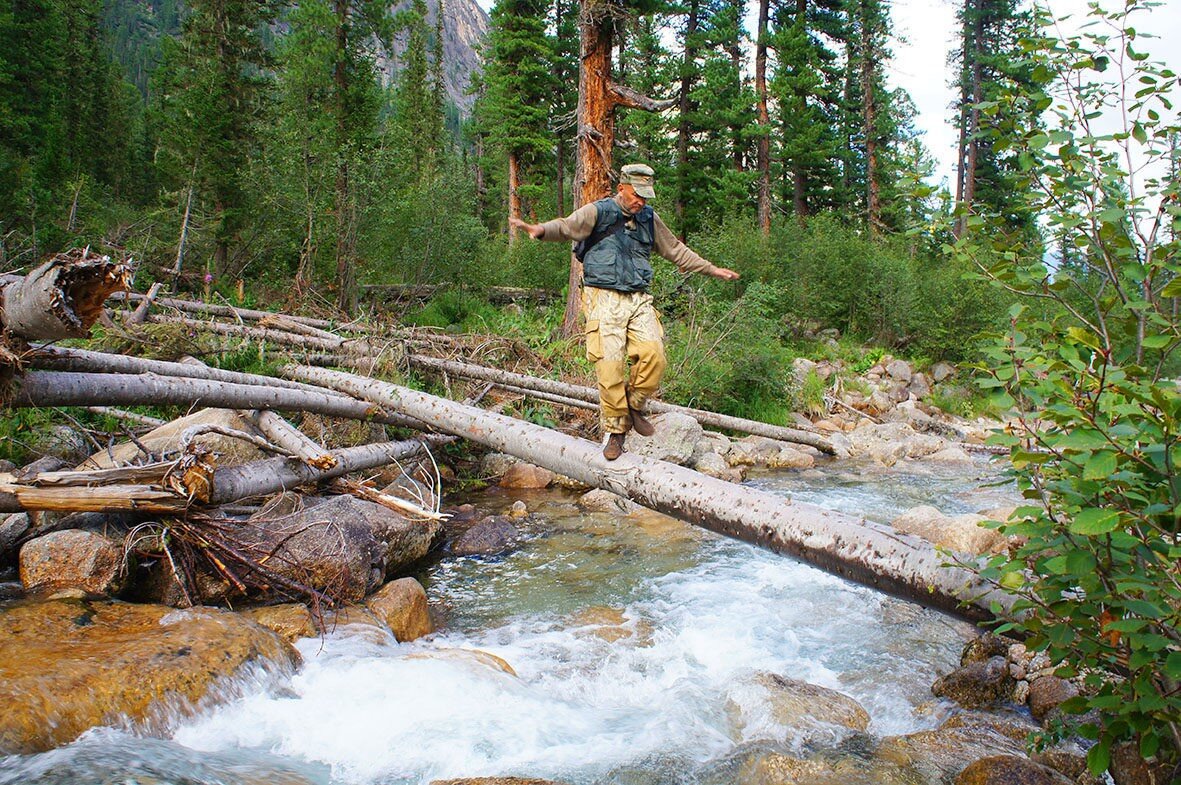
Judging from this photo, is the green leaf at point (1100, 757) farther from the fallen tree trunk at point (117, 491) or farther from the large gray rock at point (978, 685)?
the fallen tree trunk at point (117, 491)

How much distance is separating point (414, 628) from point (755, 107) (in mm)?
25035

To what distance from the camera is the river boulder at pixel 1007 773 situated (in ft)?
10.3

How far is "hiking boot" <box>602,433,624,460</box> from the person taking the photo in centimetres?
473

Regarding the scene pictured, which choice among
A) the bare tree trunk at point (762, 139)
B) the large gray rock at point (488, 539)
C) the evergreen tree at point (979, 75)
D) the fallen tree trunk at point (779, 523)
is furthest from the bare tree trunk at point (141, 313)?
the evergreen tree at point (979, 75)

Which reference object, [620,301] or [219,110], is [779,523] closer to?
[620,301]

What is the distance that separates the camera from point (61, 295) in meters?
4.01

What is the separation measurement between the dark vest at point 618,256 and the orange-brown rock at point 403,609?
2.86 metres

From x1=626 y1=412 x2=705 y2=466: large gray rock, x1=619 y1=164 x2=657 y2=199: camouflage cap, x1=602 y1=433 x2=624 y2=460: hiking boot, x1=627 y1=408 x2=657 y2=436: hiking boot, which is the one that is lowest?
x1=626 y1=412 x2=705 y2=466: large gray rock

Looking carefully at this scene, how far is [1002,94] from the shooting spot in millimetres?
2684

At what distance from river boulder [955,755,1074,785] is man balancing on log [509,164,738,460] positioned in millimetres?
2560

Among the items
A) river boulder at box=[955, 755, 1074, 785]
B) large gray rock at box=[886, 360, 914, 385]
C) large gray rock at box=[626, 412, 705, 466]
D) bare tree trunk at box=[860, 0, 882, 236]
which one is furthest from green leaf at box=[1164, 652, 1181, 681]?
bare tree trunk at box=[860, 0, 882, 236]

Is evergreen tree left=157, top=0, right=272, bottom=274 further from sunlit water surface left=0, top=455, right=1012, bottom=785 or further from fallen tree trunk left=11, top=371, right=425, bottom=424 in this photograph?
sunlit water surface left=0, top=455, right=1012, bottom=785

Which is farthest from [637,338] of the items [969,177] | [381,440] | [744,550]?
[969,177]

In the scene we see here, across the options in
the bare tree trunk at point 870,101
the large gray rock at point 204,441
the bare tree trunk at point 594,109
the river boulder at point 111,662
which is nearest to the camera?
the river boulder at point 111,662
